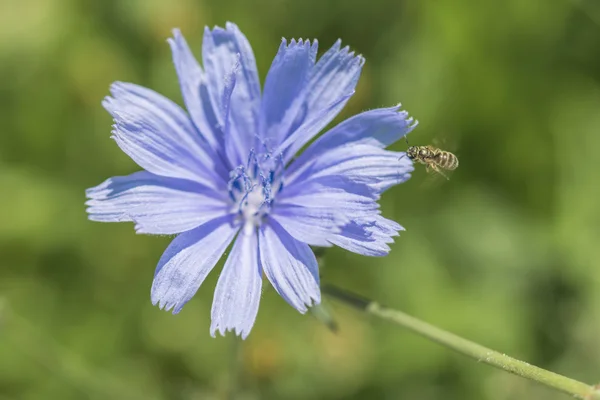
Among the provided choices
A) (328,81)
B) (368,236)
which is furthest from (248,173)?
(368,236)

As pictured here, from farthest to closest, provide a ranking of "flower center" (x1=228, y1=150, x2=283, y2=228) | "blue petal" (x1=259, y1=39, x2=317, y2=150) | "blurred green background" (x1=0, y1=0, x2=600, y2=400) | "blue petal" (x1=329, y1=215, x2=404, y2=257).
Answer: "blurred green background" (x1=0, y1=0, x2=600, y2=400)
"flower center" (x1=228, y1=150, x2=283, y2=228)
"blue petal" (x1=259, y1=39, x2=317, y2=150)
"blue petal" (x1=329, y1=215, x2=404, y2=257)

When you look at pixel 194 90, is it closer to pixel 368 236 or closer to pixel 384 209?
pixel 368 236

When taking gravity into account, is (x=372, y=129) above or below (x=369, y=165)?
above

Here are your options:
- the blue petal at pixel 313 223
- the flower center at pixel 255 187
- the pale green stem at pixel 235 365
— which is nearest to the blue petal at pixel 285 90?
the flower center at pixel 255 187

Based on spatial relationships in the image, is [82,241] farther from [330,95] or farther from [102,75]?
[330,95]

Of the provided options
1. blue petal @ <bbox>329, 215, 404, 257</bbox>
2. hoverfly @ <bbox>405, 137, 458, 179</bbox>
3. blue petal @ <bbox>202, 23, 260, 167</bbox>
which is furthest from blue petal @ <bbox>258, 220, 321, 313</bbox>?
hoverfly @ <bbox>405, 137, 458, 179</bbox>

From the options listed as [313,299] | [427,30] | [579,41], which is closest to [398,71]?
[427,30]

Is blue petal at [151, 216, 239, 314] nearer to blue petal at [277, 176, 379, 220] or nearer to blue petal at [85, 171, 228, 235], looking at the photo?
blue petal at [85, 171, 228, 235]
